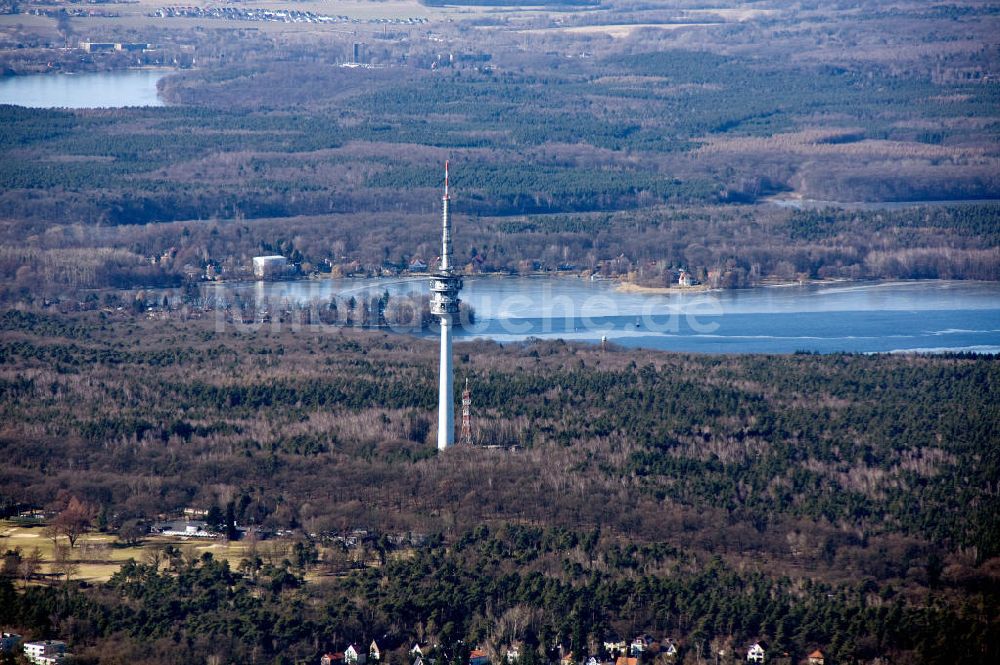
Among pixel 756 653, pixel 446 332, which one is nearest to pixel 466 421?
pixel 446 332

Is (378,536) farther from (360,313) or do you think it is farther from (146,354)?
(360,313)

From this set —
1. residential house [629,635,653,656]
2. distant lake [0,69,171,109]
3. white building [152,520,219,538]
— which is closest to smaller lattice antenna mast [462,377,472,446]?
white building [152,520,219,538]

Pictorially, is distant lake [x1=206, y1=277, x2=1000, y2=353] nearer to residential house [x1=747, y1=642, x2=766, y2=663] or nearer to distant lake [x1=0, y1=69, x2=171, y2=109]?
residential house [x1=747, y1=642, x2=766, y2=663]

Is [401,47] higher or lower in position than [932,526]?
higher

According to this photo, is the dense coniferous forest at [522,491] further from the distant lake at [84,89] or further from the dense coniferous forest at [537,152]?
the distant lake at [84,89]

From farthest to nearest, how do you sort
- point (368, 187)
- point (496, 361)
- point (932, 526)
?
point (368, 187)
point (496, 361)
point (932, 526)

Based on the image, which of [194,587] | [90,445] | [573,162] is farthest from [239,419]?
[573,162]

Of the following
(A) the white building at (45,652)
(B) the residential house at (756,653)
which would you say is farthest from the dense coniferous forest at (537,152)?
(B) the residential house at (756,653)

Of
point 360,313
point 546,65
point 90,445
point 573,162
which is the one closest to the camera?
point 90,445

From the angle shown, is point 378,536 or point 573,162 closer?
A: point 378,536
